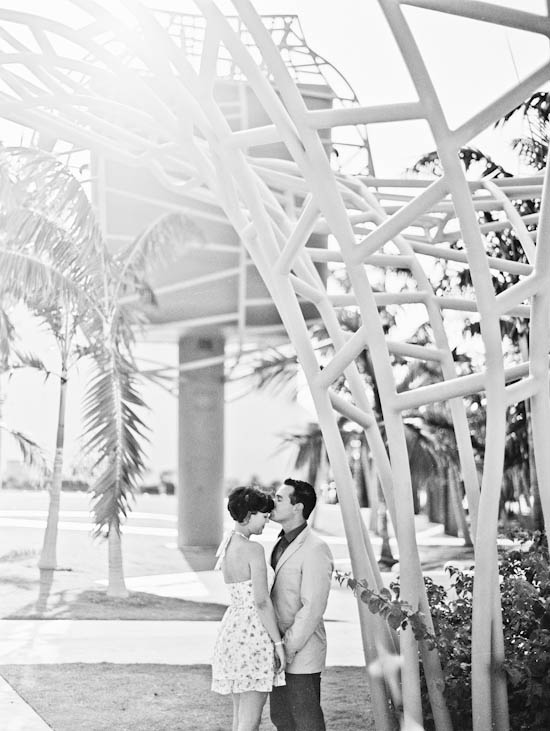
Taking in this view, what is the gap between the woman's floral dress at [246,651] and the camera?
5324mm

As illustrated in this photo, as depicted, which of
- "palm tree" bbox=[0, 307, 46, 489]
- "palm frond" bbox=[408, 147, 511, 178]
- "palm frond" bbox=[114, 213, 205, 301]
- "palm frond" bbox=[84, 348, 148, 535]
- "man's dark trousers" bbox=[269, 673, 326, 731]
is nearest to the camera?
"man's dark trousers" bbox=[269, 673, 326, 731]

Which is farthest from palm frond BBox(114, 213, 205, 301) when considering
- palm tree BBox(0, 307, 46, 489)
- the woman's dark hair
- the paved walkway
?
the woman's dark hair

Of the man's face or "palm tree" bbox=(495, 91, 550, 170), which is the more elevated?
"palm tree" bbox=(495, 91, 550, 170)

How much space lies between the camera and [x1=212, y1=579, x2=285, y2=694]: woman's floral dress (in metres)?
5.32

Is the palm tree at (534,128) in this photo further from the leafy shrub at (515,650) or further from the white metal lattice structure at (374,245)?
the leafy shrub at (515,650)

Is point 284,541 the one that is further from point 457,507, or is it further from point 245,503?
point 457,507

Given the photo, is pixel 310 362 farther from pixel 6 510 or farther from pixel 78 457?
pixel 6 510

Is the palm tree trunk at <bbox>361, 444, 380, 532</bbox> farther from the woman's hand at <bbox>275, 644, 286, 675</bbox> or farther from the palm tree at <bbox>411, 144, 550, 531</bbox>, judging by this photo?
the woman's hand at <bbox>275, 644, 286, 675</bbox>

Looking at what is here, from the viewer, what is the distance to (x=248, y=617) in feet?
17.6

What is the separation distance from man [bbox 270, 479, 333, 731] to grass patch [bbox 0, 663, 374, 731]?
220 centimetres

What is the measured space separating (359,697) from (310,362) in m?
3.71

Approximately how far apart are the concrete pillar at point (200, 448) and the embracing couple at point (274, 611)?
37.1 ft

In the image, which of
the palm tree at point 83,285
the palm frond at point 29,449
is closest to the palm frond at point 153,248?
the palm tree at point 83,285

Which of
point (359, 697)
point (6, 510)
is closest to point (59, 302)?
point (6, 510)
